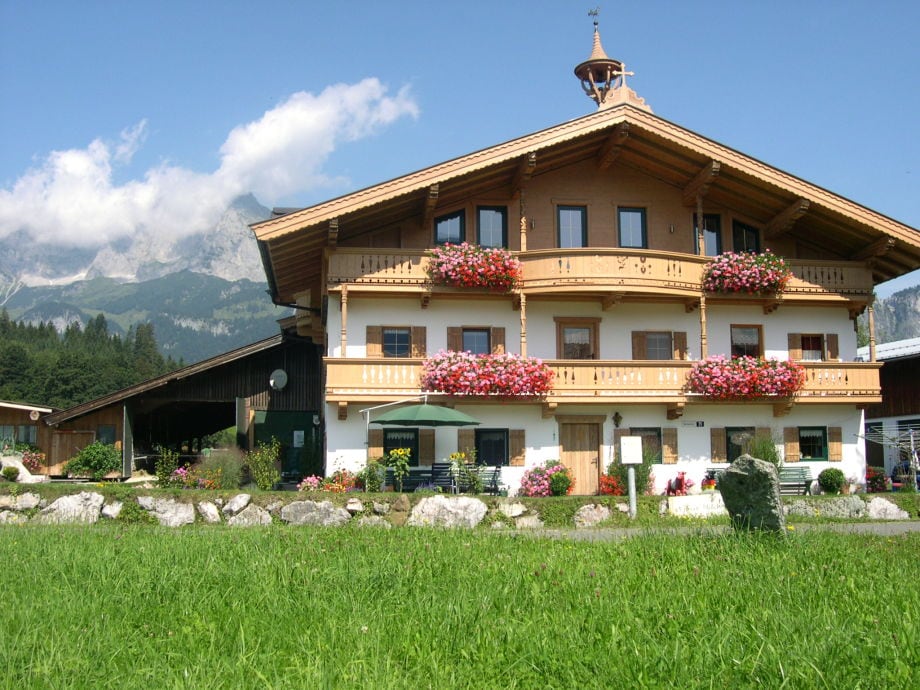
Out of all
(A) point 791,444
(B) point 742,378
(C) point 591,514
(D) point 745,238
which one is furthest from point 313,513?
(D) point 745,238

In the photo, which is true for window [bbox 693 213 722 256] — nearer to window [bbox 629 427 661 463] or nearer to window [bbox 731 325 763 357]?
window [bbox 731 325 763 357]

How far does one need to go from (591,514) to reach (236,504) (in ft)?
23.1

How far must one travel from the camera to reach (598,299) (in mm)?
24500

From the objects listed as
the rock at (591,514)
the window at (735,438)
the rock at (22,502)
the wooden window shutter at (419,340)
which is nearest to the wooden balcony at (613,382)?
the window at (735,438)

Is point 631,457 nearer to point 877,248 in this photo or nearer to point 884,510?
point 884,510

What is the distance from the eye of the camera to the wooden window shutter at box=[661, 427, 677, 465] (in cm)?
2408

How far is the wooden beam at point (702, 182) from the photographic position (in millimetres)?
23984

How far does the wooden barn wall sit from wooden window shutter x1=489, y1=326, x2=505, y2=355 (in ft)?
49.0

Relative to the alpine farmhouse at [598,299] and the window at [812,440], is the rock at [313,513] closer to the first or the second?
the alpine farmhouse at [598,299]

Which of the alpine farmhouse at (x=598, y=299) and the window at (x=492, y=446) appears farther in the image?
the window at (x=492, y=446)

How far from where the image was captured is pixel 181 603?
758cm

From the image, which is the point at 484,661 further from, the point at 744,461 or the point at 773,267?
the point at 773,267

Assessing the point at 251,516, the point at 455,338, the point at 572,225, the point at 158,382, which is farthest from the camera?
the point at 158,382

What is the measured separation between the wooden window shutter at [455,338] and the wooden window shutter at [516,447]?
2.61 m
